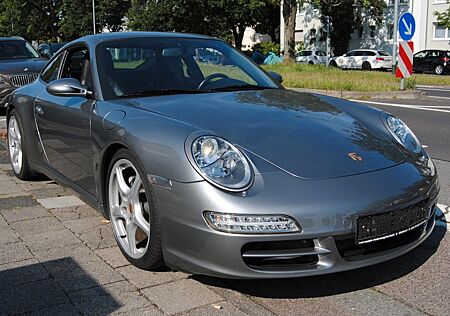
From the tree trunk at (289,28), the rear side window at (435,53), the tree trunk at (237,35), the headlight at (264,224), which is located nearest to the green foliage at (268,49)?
the tree trunk at (237,35)

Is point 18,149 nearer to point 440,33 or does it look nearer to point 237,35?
point 440,33

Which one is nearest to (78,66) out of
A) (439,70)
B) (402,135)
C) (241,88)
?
(241,88)

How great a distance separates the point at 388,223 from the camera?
281 centimetres

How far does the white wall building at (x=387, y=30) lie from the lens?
135 ft

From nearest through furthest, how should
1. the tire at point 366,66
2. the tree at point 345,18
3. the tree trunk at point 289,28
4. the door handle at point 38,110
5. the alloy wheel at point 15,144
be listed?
the door handle at point 38,110 < the alloy wheel at point 15,144 < the tree trunk at point 289,28 < the tire at point 366,66 < the tree at point 345,18

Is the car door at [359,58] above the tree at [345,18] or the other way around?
the other way around

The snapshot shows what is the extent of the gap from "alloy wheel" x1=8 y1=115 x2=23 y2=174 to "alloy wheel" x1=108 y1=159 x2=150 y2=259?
229 cm

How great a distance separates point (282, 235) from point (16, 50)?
11108 mm

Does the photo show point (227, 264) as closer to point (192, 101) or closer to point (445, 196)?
point (192, 101)

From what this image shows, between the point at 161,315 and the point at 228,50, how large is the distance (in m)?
2.62

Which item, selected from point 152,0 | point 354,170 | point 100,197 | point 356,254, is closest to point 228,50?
point 100,197

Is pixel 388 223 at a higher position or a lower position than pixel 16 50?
lower

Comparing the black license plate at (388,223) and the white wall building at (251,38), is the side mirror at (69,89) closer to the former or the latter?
the black license plate at (388,223)

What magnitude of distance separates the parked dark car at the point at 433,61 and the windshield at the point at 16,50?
2579cm
